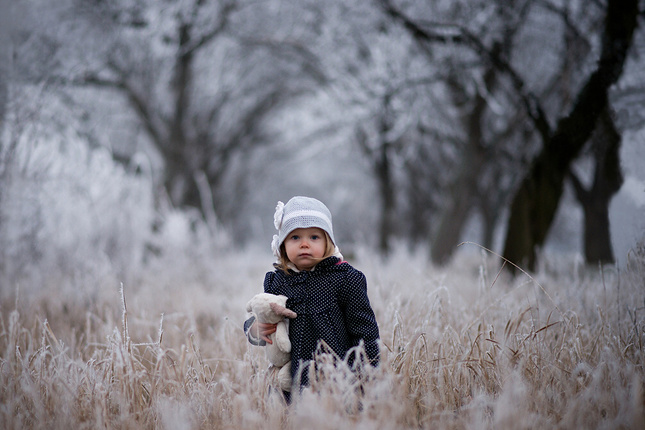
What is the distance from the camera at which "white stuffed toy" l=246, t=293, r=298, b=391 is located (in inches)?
69.5

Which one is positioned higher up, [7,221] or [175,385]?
[7,221]

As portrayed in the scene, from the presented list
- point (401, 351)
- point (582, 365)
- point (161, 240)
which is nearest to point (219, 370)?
point (401, 351)

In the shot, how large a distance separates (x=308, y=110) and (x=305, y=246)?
9.34 m

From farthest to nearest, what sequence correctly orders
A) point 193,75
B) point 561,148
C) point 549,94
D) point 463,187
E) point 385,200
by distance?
point 385,200, point 193,75, point 463,187, point 549,94, point 561,148

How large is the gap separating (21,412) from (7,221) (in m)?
2.53

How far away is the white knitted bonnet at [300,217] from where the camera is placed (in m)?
1.82

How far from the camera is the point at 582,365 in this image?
1816mm

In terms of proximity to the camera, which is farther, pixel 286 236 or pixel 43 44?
pixel 43 44

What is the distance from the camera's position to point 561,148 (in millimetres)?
4289

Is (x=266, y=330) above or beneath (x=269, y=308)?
beneath

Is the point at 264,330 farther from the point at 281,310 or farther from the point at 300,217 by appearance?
the point at 300,217

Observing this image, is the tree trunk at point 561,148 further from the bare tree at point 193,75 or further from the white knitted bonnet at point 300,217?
the bare tree at point 193,75

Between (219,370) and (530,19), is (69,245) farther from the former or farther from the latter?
(530,19)

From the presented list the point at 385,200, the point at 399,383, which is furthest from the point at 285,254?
the point at 385,200
